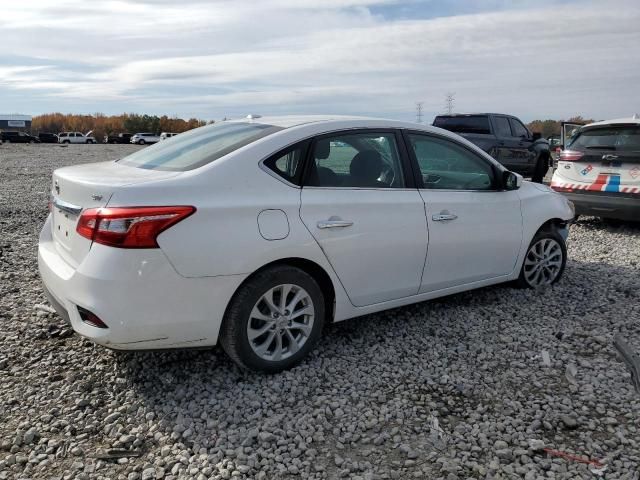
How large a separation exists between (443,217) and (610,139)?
16.2 ft

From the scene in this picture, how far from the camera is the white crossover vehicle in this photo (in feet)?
9.96

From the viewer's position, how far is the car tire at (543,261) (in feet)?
17.3

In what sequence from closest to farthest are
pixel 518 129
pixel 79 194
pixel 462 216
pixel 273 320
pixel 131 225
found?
pixel 131 225
pixel 79 194
pixel 273 320
pixel 462 216
pixel 518 129

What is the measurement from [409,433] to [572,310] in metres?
2.55

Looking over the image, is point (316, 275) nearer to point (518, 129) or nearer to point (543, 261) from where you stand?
point (543, 261)

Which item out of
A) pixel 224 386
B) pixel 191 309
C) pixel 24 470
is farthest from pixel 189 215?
pixel 24 470

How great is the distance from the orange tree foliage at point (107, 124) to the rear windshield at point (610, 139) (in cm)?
8163

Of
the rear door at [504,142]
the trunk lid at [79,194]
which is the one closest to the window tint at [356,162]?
the trunk lid at [79,194]

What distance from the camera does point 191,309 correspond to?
315cm

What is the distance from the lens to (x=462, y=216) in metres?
4.42

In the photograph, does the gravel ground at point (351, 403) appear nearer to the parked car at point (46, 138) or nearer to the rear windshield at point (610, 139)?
the rear windshield at point (610, 139)

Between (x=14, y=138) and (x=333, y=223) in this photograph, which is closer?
(x=333, y=223)

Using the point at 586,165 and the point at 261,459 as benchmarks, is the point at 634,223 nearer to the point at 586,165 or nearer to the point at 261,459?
the point at 586,165

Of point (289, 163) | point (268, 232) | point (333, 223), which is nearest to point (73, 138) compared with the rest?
point (289, 163)
